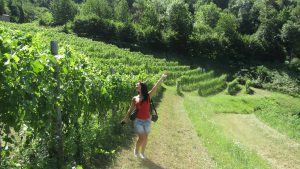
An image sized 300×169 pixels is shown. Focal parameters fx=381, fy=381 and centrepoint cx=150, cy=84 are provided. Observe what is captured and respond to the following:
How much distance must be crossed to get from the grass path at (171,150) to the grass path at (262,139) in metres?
3.82

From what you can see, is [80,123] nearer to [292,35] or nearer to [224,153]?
[224,153]

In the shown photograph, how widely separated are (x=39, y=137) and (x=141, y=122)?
8.49 feet

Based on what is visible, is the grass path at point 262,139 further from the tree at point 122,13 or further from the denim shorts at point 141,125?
the tree at point 122,13

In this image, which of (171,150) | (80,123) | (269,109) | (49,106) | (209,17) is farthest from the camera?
(209,17)

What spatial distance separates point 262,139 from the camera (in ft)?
66.2

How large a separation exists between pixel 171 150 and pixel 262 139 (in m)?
10.5

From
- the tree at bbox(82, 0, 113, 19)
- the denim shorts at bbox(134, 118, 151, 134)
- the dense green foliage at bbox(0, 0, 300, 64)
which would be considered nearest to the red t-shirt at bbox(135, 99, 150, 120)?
the denim shorts at bbox(134, 118, 151, 134)

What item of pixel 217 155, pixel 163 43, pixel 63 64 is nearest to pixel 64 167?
pixel 63 64

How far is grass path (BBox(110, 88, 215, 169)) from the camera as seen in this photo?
30.3ft

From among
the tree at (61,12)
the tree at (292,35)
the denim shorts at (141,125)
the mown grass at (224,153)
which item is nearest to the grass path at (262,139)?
the mown grass at (224,153)

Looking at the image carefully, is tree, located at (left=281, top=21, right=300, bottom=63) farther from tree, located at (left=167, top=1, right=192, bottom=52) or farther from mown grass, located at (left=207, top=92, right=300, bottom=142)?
mown grass, located at (left=207, top=92, right=300, bottom=142)

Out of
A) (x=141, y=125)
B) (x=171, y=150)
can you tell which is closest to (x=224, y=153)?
(x=171, y=150)

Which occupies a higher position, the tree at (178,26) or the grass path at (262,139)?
the tree at (178,26)

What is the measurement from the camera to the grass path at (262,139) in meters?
16.0
